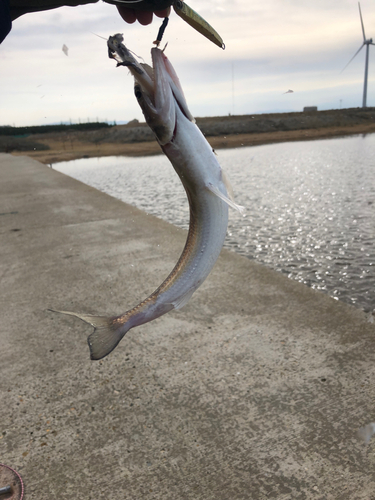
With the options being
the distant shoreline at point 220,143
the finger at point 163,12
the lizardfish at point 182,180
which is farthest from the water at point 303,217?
the distant shoreline at point 220,143

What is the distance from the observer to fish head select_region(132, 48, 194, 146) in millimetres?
1372

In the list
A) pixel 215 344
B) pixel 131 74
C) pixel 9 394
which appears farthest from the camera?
pixel 215 344

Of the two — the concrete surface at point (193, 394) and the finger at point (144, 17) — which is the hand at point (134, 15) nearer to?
the finger at point (144, 17)

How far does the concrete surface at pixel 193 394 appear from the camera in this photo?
6.18ft

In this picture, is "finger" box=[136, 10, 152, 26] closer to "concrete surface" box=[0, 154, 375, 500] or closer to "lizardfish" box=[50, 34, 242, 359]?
"lizardfish" box=[50, 34, 242, 359]

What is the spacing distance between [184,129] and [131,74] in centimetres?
Result: 26

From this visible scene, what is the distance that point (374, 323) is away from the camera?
3.05 m

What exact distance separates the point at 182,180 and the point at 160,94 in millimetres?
325

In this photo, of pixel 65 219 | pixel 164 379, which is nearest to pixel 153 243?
pixel 65 219

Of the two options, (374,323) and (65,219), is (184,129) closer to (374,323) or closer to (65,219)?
(374,323)

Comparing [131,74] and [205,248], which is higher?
[131,74]

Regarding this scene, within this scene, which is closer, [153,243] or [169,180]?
[153,243]

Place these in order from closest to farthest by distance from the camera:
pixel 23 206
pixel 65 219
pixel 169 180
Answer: pixel 65 219, pixel 23 206, pixel 169 180

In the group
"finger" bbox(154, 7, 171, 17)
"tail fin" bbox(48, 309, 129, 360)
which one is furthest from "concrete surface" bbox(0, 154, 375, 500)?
"finger" bbox(154, 7, 171, 17)
